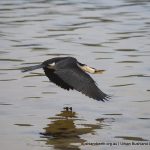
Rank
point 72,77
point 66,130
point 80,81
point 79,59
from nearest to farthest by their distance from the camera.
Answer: point 66,130 → point 80,81 → point 72,77 → point 79,59

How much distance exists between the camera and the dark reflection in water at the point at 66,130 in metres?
7.33

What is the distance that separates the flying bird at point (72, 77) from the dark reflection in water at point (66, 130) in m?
0.37

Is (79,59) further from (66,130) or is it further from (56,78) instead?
(66,130)

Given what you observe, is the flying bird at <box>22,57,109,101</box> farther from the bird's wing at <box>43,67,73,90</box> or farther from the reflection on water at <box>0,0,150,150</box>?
the reflection on water at <box>0,0,150,150</box>

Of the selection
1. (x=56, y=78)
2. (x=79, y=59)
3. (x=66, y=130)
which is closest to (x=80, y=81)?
(x=66, y=130)

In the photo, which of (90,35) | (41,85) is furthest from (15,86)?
(90,35)

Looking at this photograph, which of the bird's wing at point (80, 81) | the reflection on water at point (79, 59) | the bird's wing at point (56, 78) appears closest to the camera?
the reflection on water at point (79, 59)

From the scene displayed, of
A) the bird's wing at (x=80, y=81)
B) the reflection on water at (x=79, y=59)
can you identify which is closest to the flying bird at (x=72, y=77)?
the bird's wing at (x=80, y=81)

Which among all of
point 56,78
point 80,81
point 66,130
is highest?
point 80,81

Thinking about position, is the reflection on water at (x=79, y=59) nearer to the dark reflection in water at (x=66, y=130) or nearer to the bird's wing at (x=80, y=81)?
the dark reflection in water at (x=66, y=130)

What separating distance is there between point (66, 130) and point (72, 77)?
0.77 meters

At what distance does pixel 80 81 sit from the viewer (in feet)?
27.2

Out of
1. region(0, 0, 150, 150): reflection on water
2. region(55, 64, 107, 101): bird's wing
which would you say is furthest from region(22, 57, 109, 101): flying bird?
region(0, 0, 150, 150): reflection on water

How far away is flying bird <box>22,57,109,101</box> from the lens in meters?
8.21
